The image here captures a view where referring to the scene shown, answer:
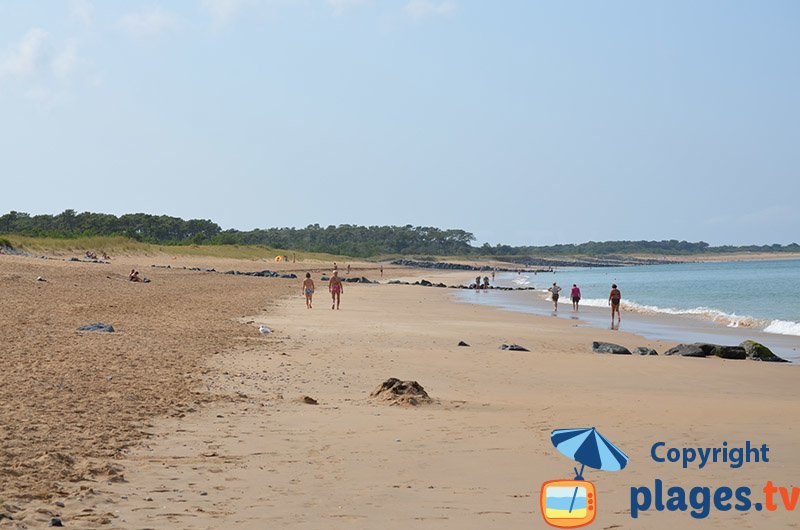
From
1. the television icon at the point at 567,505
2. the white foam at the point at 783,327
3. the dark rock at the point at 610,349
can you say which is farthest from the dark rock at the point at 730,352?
the television icon at the point at 567,505

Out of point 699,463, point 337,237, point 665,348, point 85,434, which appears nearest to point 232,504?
point 85,434

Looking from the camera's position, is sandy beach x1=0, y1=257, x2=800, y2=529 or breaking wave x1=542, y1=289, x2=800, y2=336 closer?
sandy beach x1=0, y1=257, x2=800, y2=529

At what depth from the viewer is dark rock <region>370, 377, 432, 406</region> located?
394 inches

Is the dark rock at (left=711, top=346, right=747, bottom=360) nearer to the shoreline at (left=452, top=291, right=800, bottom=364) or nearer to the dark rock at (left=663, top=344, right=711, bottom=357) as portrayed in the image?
the dark rock at (left=663, top=344, right=711, bottom=357)

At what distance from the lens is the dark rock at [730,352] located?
17.5 meters

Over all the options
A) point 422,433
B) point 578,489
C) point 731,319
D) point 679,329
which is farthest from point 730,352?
point 731,319

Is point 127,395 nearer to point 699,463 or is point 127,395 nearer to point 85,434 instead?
point 85,434

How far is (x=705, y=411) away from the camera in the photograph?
995 centimetres

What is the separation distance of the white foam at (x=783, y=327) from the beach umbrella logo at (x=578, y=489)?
22.0 m

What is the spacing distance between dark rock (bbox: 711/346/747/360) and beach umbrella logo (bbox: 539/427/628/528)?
1194 cm

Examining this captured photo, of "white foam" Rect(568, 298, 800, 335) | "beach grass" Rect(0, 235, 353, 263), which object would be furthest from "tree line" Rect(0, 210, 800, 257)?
"white foam" Rect(568, 298, 800, 335)

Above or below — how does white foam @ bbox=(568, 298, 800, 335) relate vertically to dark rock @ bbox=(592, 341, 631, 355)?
below

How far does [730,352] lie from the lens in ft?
57.8

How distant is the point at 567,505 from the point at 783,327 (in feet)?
81.5
